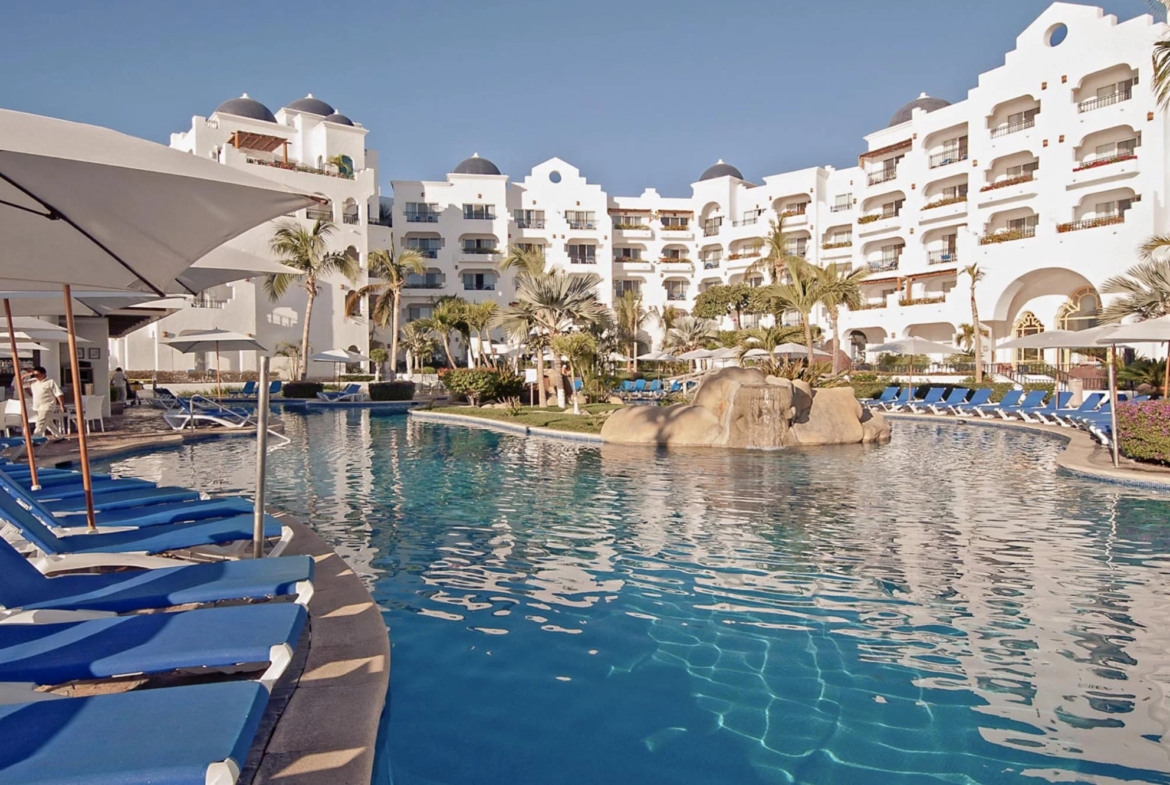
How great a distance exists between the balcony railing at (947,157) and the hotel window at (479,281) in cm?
2778

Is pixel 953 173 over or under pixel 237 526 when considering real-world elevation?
over

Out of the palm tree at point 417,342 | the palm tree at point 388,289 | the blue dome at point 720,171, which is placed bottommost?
the palm tree at point 417,342

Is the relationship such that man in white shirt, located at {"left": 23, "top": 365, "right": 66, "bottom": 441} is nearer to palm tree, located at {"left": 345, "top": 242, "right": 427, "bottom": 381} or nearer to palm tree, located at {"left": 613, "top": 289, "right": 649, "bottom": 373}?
palm tree, located at {"left": 345, "top": 242, "right": 427, "bottom": 381}

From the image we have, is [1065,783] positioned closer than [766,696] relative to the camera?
Yes

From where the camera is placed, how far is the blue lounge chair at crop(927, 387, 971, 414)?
23.3 metres

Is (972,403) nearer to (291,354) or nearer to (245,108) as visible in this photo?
(291,354)

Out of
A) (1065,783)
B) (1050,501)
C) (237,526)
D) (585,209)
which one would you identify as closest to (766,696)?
(1065,783)

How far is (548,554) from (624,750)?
136 inches

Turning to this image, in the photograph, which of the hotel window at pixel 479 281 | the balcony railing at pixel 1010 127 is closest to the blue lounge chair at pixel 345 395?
the hotel window at pixel 479 281

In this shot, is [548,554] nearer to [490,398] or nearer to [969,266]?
[490,398]

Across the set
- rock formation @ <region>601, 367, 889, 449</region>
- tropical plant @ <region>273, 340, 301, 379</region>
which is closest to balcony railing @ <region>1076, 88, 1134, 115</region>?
rock formation @ <region>601, 367, 889, 449</region>

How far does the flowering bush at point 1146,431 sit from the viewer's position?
1123 cm

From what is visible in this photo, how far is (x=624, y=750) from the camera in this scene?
144 inches

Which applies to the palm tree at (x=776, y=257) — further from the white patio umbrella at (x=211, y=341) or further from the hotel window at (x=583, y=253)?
the white patio umbrella at (x=211, y=341)
